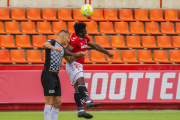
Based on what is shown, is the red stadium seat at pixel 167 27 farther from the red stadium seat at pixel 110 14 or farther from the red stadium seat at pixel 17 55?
the red stadium seat at pixel 17 55

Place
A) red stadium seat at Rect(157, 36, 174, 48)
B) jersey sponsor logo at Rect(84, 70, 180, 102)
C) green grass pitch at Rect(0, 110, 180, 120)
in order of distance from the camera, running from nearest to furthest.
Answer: green grass pitch at Rect(0, 110, 180, 120)
jersey sponsor logo at Rect(84, 70, 180, 102)
red stadium seat at Rect(157, 36, 174, 48)

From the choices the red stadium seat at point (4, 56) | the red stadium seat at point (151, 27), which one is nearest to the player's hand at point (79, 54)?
the red stadium seat at point (4, 56)

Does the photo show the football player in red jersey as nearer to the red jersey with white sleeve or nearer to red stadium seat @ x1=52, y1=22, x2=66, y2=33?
the red jersey with white sleeve

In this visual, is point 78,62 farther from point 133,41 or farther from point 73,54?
point 133,41

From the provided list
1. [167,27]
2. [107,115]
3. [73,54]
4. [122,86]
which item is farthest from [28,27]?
[73,54]

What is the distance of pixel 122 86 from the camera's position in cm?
832

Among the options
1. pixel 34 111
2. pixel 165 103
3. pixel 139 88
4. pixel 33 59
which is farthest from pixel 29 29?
pixel 165 103

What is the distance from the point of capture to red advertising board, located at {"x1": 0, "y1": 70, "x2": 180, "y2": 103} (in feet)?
26.8

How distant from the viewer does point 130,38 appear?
10484 millimetres

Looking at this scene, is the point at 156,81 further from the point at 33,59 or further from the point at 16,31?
the point at 16,31

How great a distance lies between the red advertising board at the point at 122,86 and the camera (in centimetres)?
816

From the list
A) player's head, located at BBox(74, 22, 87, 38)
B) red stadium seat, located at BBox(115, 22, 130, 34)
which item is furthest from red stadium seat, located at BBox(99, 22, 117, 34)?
player's head, located at BBox(74, 22, 87, 38)

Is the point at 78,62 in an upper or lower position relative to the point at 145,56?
upper

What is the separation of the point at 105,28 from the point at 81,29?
216 inches
